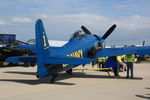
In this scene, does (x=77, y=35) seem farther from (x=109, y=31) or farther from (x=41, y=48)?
(x=109, y=31)

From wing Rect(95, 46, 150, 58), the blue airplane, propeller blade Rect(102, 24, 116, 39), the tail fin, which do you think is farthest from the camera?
propeller blade Rect(102, 24, 116, 39)

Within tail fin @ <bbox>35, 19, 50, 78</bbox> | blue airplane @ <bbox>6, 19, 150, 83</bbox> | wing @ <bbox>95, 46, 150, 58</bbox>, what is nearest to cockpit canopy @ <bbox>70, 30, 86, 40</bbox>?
blue airplane @ <bbox>6, 19, 150, 83</bbox>

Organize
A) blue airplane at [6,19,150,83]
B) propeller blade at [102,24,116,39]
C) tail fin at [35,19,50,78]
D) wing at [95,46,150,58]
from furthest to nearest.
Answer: propeller blade at [102,24,116,39], wing at [95,46,150,58], tail fin at [35,19,50,78], blue airplane at [6,19,150,83]

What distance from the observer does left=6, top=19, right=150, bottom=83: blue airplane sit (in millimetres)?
9483

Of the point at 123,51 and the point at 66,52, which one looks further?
the point at 123,51

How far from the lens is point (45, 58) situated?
965 cm

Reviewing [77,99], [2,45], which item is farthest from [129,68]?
[2,45]

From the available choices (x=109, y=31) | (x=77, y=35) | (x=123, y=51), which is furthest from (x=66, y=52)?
(x=109, y=31)

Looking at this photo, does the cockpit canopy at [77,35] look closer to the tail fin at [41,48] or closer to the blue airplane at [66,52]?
the blue airplane at [66,52]

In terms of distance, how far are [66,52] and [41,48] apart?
132 centimetres

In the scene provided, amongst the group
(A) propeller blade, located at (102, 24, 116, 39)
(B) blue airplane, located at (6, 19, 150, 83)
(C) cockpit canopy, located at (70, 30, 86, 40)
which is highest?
(A) propeller blade, located at (102, 24, 116, 39)

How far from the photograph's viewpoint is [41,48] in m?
9.79

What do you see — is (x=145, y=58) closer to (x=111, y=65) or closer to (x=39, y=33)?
(x=111, y=65)

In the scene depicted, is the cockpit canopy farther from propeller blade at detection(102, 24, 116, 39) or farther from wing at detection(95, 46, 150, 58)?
propeller blade at detection(102, 24, 116, 39)
